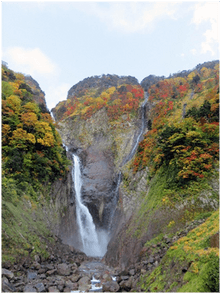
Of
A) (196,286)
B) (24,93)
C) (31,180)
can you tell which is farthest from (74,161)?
(196,286)

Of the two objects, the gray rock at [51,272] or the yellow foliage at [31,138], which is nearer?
the gray rock at [51,272]

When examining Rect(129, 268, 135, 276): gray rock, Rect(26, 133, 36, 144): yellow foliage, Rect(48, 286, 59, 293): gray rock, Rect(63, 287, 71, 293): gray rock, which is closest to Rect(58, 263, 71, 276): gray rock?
Rect(63, 287, 71, 293): gray rock

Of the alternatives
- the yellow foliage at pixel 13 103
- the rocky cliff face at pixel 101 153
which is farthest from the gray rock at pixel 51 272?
the yellow foliage at pixel 13 103

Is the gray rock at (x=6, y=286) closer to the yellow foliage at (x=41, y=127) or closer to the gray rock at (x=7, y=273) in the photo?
the gray rock at (x=7, y=273)

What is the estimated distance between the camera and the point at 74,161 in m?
39.1

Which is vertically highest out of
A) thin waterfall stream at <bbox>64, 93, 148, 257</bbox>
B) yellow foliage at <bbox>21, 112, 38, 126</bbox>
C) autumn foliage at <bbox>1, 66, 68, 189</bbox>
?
yellow foliage at <bbox>21, 112, 38, 126</bbox>

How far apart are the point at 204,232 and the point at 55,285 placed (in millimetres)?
8855

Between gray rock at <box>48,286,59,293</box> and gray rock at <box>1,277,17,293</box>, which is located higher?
gray rock at <box>1,277,17,293</box>

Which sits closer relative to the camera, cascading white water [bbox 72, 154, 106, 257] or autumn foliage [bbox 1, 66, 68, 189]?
autumn foliage [bbox 1, 66, 68, 189]

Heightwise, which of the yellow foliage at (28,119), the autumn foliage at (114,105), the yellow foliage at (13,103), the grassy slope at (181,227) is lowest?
the grassy slope at (181,227)

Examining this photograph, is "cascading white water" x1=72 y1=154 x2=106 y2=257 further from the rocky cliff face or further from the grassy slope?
the grassy slope

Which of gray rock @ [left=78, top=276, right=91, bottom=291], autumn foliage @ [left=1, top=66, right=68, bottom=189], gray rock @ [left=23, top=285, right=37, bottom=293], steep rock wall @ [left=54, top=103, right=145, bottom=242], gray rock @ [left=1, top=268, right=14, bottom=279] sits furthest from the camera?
steep rock wall @ [left=54, top=103, right=145, bottom=242]

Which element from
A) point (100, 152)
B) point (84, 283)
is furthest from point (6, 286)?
point (100, 152)

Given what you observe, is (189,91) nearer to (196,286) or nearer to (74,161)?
(74,161)
